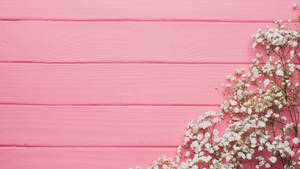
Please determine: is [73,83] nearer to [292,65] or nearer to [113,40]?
[113,40]

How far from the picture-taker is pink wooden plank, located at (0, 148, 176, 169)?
3.97ft

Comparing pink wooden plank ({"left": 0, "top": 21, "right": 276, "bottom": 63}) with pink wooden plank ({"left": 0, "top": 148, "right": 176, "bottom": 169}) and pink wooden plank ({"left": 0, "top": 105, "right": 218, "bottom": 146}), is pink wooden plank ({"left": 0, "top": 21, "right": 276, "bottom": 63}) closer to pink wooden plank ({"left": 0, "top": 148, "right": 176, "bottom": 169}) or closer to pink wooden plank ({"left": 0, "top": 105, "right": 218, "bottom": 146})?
pink wooden plank ({"left": 0, "top": 105, "right": 218, "bottom": 146})

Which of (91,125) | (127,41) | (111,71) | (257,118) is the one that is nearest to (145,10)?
(127,41)

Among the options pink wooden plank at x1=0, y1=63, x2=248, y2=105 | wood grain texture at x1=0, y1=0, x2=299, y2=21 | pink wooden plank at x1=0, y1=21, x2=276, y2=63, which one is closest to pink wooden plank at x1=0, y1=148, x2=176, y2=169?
pink wooden plank at x1=0, y1=63, x2=248, y2=105

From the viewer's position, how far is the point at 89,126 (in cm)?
122

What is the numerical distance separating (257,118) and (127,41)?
0.64 metres

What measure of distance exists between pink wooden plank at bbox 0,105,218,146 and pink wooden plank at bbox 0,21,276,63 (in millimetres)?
224

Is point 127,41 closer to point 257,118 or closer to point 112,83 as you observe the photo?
point 112,83

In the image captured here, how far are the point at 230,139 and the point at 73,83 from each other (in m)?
0.71

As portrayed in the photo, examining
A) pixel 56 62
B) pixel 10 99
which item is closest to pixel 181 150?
pixel 56 62

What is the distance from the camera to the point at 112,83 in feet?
4.08

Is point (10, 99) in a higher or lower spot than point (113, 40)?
lower

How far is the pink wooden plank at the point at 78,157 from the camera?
3.97 feet

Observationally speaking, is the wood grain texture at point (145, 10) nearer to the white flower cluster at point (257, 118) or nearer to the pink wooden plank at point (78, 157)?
the white flower cluster at point (257, 118)
